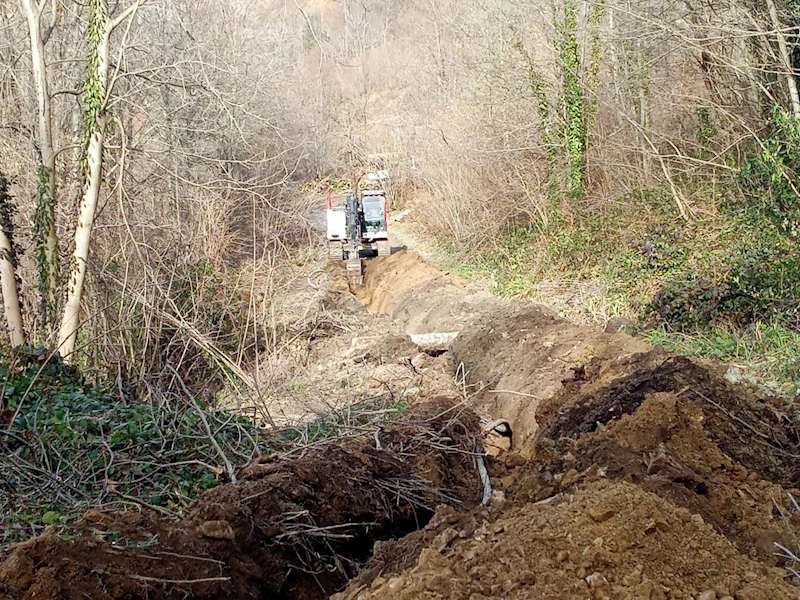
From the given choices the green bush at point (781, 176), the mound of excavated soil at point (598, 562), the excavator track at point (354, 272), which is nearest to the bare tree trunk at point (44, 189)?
the excavator track at point (354, 272)

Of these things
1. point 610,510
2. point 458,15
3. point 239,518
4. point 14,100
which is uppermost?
point 458,15

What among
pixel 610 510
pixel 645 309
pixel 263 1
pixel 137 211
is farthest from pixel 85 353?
pixel 263 1

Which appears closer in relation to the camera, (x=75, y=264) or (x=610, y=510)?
(x=610, y=510)

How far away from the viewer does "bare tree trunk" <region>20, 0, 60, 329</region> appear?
11.0 metres

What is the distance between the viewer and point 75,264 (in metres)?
11.1

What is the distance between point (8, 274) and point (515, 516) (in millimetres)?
9148

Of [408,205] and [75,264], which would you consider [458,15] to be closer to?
[408,205]

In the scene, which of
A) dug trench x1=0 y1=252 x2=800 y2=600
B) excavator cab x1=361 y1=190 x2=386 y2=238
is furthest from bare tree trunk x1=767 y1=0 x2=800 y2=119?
excavator cab x1=361 y1=190 x2=386 y2=238

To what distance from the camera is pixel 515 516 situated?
3.87 metres

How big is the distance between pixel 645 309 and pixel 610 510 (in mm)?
7723

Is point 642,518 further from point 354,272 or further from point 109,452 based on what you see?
point 354,272

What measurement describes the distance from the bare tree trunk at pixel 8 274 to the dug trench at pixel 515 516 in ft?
21.6

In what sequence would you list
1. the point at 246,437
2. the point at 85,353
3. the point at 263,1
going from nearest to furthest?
the point at 246,437 < the point at 85,353 < the point at 263,1

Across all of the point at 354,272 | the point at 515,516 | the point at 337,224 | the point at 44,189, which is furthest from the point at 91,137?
the point at 515,516
